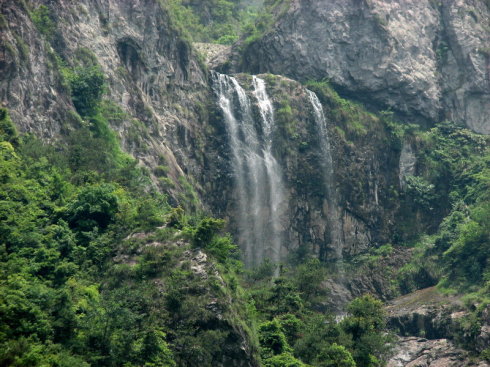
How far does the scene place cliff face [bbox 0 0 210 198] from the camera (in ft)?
141

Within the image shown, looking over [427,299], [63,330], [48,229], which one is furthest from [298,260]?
[63,330]

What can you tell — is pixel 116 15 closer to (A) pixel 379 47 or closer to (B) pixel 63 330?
(A) pixel 379 47

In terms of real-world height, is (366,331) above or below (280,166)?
below

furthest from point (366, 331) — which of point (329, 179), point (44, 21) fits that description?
point (44, 21)

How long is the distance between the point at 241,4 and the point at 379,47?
32312 mm

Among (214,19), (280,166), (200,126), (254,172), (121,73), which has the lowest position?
(254,172)

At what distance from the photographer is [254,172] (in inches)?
2219

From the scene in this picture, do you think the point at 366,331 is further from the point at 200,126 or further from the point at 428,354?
the point at 200,126

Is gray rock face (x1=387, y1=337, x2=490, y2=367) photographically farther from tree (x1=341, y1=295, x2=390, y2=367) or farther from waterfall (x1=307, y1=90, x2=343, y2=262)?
waterfall (x1=307, y1=90, x2=343, y2=262)

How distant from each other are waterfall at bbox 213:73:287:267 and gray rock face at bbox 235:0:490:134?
6.79 m

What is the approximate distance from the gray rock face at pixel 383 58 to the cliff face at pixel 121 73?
33.6 ft

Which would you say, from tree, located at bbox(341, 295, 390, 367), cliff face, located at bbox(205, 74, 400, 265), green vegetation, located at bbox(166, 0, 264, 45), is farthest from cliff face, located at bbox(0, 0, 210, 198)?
green vegetation, located at bbox(166, 0, 264, 45)

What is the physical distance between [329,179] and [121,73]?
18024 millimetres

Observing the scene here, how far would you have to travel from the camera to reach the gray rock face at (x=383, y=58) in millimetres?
64688
